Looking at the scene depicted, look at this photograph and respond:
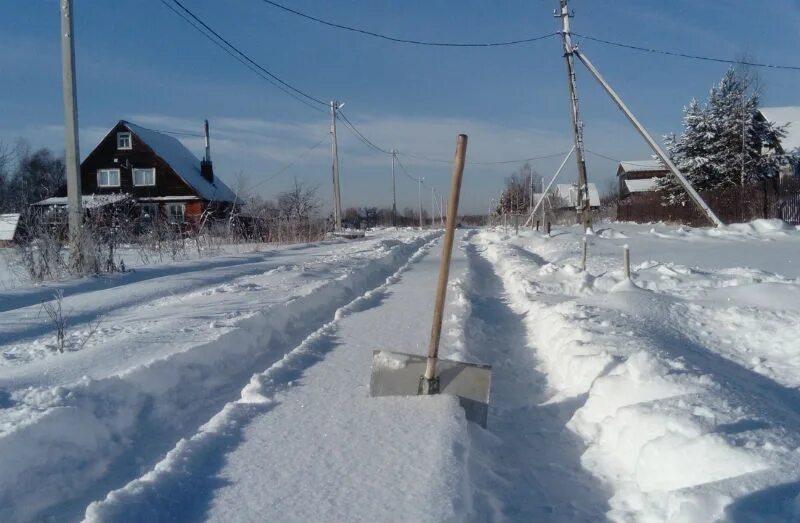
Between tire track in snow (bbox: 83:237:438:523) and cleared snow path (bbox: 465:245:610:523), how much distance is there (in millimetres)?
1497

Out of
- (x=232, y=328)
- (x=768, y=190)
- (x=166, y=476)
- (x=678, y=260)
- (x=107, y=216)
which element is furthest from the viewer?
(x=768, y=190)

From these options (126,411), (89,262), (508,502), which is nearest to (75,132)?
(89,262)

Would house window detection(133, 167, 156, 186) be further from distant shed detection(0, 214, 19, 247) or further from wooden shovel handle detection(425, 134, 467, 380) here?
wooden shovel handle detection(425, 134, 467, 380)

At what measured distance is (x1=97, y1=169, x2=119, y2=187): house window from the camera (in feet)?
146

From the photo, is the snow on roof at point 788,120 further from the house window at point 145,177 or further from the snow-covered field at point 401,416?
the house window at point 145,177

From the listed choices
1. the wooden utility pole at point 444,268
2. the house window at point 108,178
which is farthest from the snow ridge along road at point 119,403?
the house window at point 108,178

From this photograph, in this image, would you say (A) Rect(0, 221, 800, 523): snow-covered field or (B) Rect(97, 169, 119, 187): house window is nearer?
(A) Rect(0, 221, 800, 523): snow-covered field

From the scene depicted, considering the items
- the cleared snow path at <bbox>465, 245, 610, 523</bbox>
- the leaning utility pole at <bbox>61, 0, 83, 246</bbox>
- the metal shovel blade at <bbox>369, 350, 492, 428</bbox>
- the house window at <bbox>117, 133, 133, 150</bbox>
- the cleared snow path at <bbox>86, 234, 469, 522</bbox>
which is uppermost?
the house window at <bbox>117, 133, 133, 150</bbox>

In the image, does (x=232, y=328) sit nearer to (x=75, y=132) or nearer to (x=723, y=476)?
(x=723, y=476)

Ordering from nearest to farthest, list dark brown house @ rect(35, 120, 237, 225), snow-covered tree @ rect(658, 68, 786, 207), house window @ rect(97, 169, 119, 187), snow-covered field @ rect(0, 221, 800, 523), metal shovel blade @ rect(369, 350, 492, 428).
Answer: snow-covered field @ rect(0, 221, 800, 523) → metal shovel blade @ rect(369, 350, 492, 428) → snow-covered tree @ rect(658, 68, 786, 207) → dark brown house @ rect(35, 120, 237, 225) → house window @ rect(97, 169, 119, 187)

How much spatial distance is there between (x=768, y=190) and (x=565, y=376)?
81.2 ft

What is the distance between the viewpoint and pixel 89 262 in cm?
1408

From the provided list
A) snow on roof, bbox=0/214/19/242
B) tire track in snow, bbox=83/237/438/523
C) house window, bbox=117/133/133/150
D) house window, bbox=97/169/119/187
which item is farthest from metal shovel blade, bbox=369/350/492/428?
house window, bbox=97/169/119/187

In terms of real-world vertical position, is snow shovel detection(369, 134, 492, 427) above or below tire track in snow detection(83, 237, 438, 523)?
above
